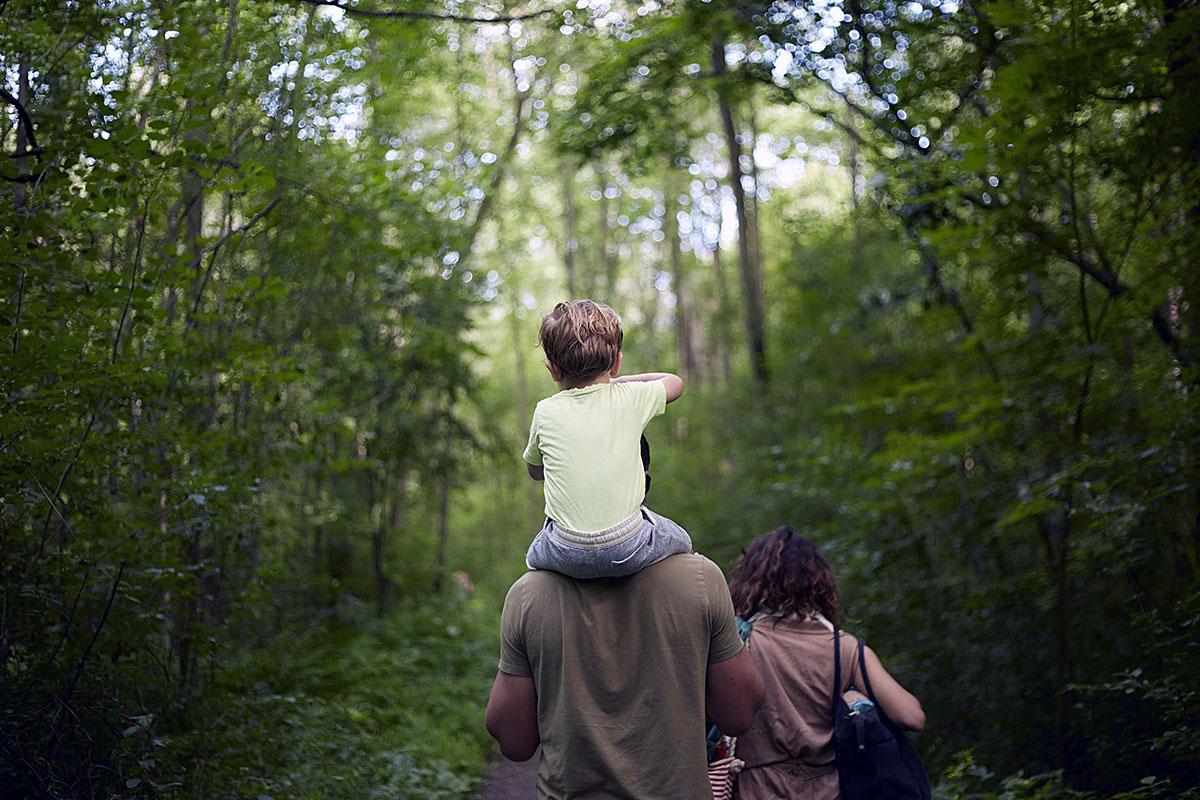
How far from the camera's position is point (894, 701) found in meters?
3.11

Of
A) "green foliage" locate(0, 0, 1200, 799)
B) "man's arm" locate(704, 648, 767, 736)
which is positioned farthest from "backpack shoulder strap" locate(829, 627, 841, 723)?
"green foliage" locate(0, 0, 1200, 799)

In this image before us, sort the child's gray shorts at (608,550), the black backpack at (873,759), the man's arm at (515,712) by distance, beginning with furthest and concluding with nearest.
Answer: the black backpack at (873,759) < the man's arm at (515,712) < the child's gray shorts at (608,550)

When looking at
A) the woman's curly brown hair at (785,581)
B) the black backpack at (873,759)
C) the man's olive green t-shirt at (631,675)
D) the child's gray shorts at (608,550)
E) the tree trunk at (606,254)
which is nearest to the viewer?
the child's gray shorts at (608,550)

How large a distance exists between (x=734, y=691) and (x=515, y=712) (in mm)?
548

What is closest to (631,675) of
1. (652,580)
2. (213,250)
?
(652,580)

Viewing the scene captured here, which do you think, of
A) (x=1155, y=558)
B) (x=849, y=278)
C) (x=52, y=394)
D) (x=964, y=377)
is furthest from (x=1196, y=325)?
(x=849, y=278)

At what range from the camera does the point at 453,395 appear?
13383 mm

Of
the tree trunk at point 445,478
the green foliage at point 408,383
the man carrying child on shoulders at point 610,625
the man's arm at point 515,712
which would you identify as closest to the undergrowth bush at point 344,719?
the green foliage at point 408,383

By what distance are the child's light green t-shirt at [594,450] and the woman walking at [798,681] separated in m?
1.15

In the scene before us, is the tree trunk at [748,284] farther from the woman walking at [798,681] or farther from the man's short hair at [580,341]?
the man's short hair at [580,341]

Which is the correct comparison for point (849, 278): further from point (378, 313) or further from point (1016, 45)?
point (1016, 45)

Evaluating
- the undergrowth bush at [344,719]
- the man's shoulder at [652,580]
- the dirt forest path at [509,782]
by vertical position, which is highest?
the man's shoulder at [652,580]

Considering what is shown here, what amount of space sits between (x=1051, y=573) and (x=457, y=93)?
12.1 meters

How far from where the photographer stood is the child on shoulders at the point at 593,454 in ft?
7.64
